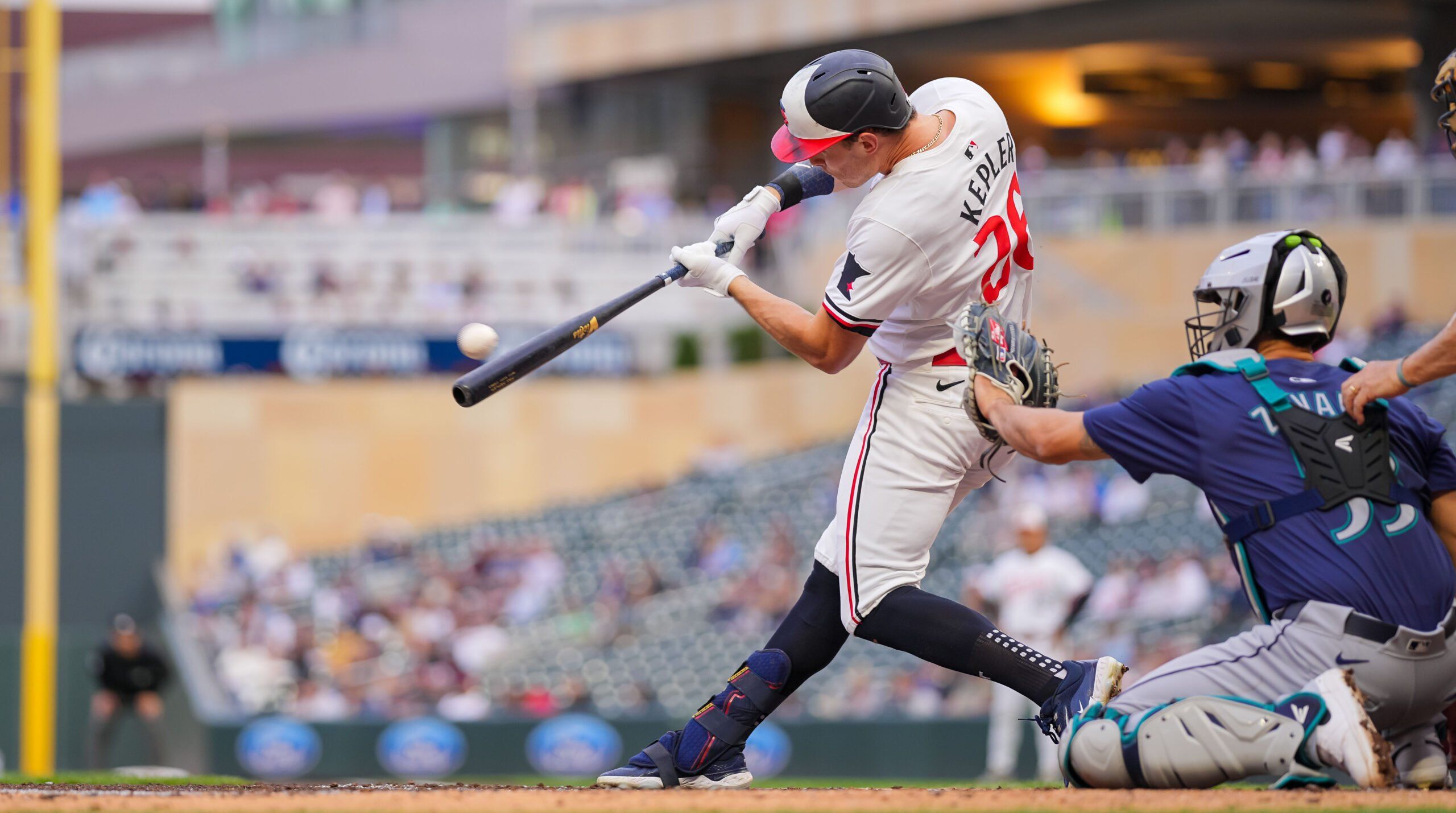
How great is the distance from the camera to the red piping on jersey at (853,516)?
4484 millimetres

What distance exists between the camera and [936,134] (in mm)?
4551

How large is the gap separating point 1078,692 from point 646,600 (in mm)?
11729

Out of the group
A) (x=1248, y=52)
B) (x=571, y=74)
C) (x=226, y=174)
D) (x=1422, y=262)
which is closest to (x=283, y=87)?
(x=226, y=174)

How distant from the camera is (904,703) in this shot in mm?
12320

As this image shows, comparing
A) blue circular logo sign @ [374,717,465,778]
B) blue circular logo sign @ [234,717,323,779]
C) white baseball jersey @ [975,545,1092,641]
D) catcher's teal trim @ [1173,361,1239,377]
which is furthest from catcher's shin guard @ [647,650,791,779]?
blue circular logo sign @ [234,717,323,779]

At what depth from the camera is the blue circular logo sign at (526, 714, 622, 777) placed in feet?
39.5

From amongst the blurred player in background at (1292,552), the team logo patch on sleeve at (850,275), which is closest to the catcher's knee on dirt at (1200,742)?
the blurred player in background at (1292,552)

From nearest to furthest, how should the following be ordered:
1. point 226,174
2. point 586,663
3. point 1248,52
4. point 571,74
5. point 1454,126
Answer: point 1454,126, point 586,663, point 1248,52, point 571,74, point 226,174

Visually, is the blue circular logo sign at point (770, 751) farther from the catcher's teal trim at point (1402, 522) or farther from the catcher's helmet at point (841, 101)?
the catcher's teal trim at point (1402, 522)

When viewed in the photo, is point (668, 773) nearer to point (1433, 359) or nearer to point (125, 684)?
point (1433, 359)

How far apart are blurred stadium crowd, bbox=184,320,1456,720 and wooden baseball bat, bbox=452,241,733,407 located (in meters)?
6.33

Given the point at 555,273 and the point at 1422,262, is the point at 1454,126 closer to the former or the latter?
the point at 1422,262

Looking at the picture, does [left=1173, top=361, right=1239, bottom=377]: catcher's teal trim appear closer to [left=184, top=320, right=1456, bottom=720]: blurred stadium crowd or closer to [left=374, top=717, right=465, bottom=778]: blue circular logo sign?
[left=184, top=320, right=1456, bottom=720]: blurred stadium crowd

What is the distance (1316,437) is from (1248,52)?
24.2 m
